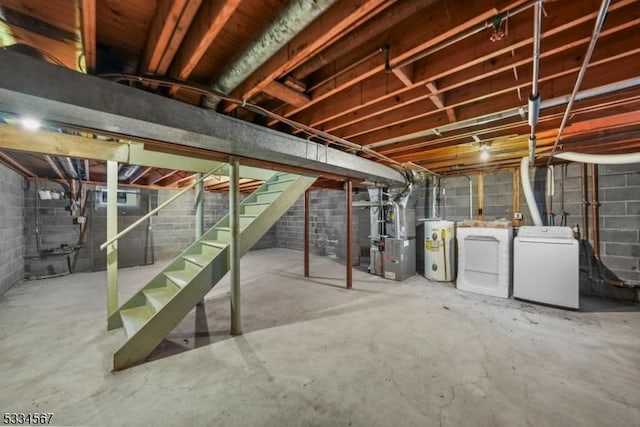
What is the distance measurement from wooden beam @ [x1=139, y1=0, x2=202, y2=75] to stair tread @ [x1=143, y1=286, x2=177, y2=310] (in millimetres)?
1912

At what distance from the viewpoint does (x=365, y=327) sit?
2.48 meters

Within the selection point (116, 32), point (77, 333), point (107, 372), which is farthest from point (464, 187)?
point (77, 333)

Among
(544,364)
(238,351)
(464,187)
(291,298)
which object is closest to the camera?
(544,364)

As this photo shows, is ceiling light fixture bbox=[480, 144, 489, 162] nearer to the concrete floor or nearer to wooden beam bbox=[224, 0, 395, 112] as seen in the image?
the concrete floor

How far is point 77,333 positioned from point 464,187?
577 centimetres

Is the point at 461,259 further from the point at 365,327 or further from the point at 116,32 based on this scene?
the point at 116,32

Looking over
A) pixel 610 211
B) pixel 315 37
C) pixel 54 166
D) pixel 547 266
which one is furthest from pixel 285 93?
pixel 610 211

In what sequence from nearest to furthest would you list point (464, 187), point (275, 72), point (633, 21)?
point (633, 21)
point (275, 72)
point (464, 187)

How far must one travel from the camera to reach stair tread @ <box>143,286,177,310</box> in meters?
2.27

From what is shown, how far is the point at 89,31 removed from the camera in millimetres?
1134

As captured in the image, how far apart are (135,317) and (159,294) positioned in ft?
0.87

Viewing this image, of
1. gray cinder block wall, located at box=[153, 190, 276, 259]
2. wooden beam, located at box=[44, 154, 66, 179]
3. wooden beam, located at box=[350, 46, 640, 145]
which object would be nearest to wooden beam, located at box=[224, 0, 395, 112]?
wooden beam, located at box=[350, 46, 640, 145]

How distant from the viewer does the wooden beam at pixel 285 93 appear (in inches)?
65.9

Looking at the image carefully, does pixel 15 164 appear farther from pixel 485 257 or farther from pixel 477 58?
pixel 485 257
